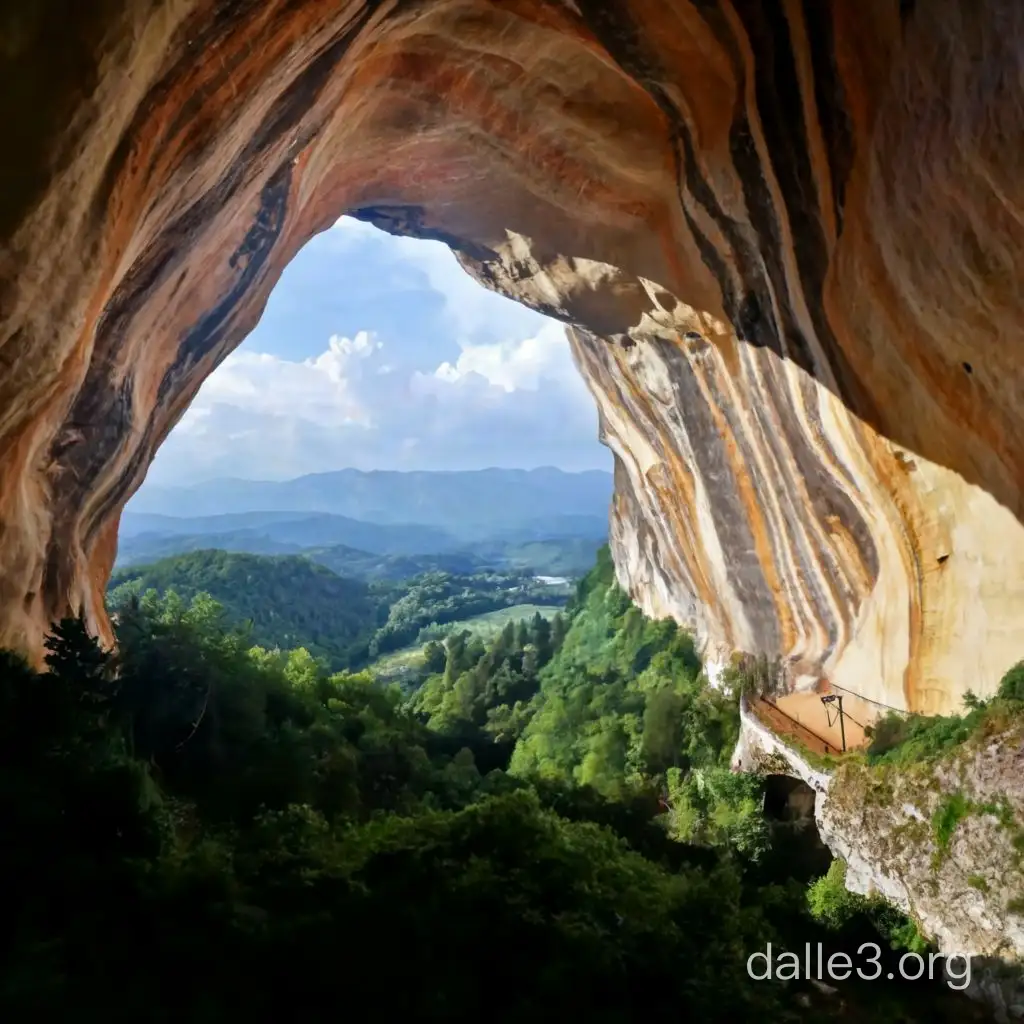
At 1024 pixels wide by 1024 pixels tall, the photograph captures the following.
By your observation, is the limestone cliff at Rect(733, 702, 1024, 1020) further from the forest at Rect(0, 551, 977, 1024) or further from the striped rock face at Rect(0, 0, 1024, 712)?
the striped rock face at Rect(0, 0, 1024, 712)

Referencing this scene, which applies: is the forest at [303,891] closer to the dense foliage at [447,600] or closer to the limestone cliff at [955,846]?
the limestone cliff at [955,846]

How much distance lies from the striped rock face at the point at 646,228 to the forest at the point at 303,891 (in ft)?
6.26

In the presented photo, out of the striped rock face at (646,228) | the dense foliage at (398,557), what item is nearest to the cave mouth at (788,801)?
the striped rock face at (646,228)

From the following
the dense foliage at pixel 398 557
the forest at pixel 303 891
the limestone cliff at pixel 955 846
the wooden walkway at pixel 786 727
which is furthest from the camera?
the dense foliage at pixel 398 557

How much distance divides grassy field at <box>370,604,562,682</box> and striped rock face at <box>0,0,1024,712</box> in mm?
22948

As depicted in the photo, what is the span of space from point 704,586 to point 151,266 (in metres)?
15.2

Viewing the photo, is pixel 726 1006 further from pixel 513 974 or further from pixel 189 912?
pixel 189 912

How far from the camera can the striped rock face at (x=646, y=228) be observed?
524 cm

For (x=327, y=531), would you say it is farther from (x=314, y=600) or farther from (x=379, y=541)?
(x=314, y=600)

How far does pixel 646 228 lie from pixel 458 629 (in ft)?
139

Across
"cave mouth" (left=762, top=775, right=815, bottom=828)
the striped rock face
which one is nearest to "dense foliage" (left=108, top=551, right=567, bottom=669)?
the striped rock face

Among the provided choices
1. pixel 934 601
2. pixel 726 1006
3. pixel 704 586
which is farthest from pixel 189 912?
pixel 704 586

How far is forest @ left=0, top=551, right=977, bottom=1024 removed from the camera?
15.1 feet

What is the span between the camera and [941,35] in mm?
6398
